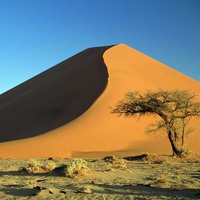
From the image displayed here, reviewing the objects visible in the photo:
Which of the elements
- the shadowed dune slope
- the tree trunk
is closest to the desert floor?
the tree trunk

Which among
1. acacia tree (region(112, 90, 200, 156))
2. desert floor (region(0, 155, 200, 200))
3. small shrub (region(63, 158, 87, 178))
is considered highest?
acacia tree (region(112, 90, 200, 156))

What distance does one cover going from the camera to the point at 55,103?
3328 centimetres

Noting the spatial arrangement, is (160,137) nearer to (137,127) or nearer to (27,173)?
(137,127)

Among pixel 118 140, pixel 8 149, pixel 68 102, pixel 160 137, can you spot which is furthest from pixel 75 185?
pixel 68 102

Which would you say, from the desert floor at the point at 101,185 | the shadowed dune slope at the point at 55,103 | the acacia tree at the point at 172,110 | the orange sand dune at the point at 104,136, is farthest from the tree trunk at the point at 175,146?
the shadowed dune slope at the point at 55,103

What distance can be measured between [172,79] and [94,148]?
2150 centimetres

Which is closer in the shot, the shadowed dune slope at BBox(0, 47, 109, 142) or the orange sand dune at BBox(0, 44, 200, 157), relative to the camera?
the orange sand dune at BBox(0, 44, 200, 157)

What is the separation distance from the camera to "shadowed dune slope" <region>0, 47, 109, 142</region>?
94.8 ft

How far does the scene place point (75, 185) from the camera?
28.0ft

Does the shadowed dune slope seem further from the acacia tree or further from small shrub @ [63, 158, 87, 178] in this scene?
small shrub @ [63, 158, 87, 178]

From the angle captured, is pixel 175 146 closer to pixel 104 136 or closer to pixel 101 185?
pixel 104 136

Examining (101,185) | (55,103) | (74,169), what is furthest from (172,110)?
(55,103)

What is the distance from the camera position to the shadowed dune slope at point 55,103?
2889cm

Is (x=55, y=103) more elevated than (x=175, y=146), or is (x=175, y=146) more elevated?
(x=55, y=103)
